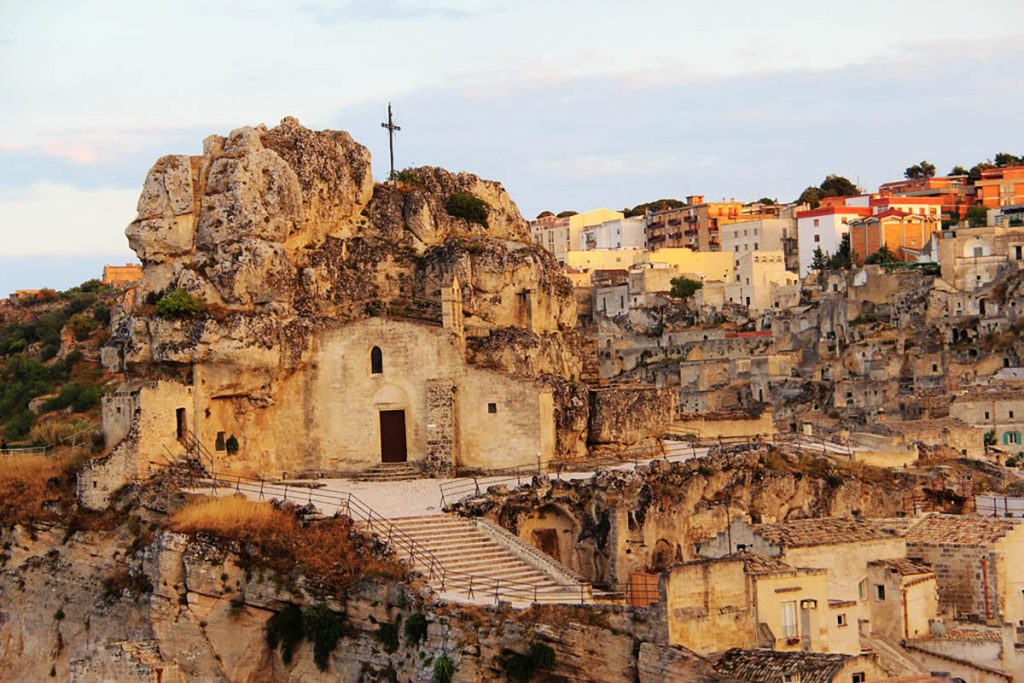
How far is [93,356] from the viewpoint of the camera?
101 metres

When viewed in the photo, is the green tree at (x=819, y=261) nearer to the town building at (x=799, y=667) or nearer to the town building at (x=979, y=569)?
the town building at (x=979, y=569)

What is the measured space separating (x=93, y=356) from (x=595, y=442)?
205 feet

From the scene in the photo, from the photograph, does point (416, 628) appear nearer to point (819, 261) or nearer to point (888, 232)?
point (888, 232)

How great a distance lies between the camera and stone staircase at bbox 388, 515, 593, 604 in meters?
33.4

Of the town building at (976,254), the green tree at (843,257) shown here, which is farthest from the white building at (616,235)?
the town building at (976,254)

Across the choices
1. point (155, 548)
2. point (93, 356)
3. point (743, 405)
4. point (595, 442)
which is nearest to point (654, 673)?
point (155, 548)

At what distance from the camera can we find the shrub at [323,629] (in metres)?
34.2

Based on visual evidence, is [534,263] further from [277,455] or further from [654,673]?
[654,673]

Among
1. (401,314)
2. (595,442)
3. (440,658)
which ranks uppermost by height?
(401,314)

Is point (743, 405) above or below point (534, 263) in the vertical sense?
below

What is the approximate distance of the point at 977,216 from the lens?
126375 millimetres

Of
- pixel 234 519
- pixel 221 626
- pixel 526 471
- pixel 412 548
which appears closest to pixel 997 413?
pixel 526 471

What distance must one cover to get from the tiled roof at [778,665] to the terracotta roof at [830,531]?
6668 millimetres

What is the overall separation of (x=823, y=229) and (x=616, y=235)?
2104cm
